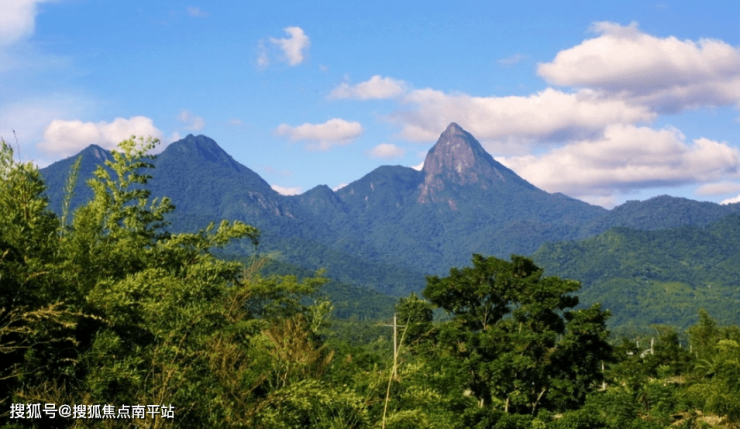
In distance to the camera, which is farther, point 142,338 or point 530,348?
point 530,348

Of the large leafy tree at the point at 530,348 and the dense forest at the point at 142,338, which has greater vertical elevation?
the dense forest at the point at 142,338

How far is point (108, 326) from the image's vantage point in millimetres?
9055

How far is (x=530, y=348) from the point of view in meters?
29.1

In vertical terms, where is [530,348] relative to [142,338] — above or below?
below

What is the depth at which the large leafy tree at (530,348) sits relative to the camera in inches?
1131

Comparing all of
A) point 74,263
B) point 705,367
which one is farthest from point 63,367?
point 705,367

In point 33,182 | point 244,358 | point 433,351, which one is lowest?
point 433,351

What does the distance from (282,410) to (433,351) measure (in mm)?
21522

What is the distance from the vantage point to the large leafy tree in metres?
28.7

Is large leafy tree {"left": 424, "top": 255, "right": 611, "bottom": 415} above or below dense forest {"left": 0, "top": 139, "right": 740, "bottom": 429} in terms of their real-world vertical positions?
below

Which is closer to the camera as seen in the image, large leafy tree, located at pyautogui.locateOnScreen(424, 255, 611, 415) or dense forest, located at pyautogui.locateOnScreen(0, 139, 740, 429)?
dense forest, located at pyautogui.locateOnScreen(0, 139, 740, 429)

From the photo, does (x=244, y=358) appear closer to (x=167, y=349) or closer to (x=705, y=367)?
(x=167, y=349)

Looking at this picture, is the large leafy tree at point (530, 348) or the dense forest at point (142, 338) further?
the large leafy tree at point (530, 348)

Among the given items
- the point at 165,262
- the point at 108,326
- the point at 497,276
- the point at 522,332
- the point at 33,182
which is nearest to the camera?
the point at 108,326
